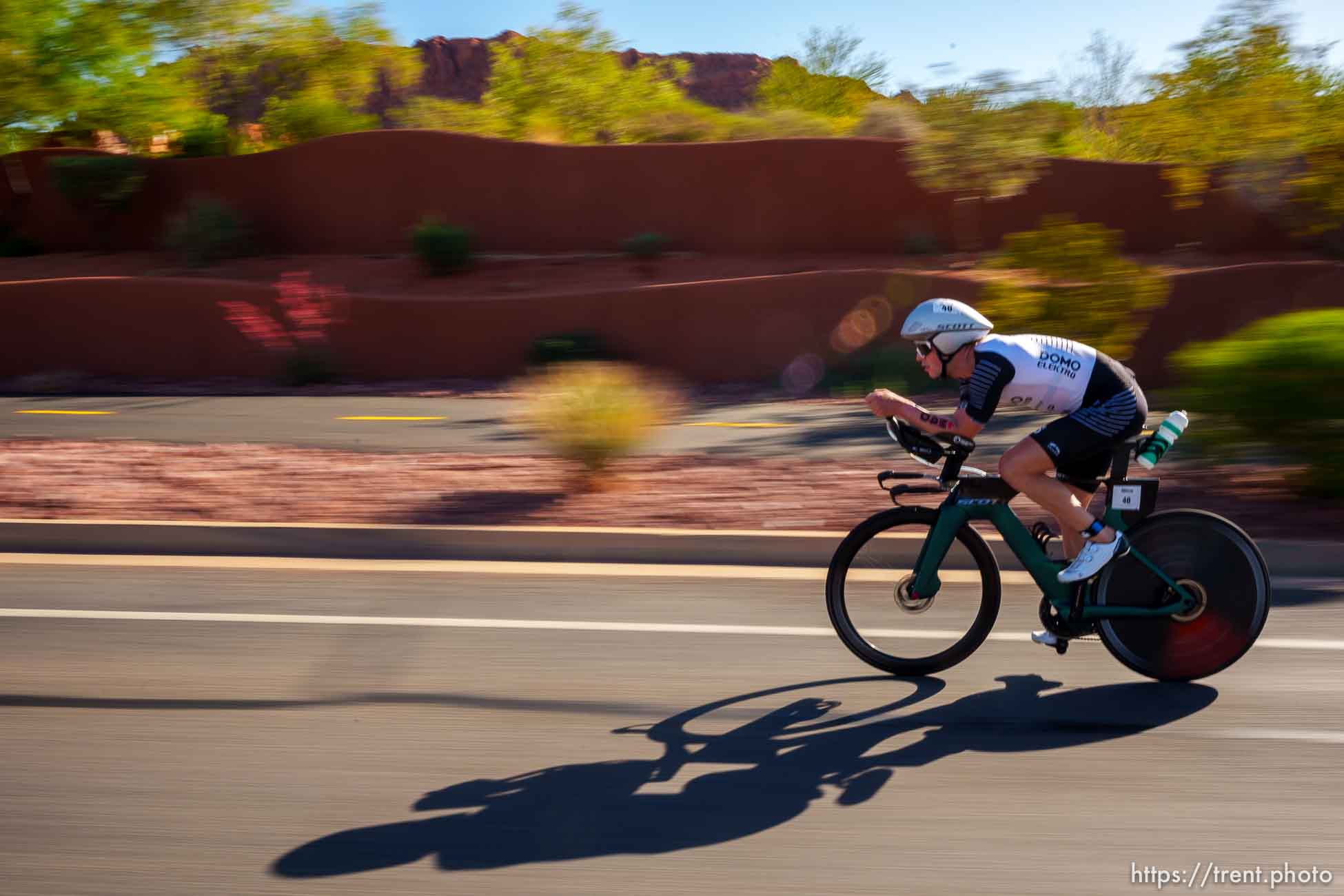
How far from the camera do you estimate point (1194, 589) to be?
5488 mm

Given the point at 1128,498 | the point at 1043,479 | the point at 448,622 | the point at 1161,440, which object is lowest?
the point at 448,622

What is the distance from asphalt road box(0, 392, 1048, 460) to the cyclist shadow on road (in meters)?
6.57

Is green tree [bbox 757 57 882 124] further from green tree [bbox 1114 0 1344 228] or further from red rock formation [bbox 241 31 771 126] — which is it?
red rock formation [bbox 241 31 771 126]

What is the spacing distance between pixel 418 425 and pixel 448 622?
8.97 m

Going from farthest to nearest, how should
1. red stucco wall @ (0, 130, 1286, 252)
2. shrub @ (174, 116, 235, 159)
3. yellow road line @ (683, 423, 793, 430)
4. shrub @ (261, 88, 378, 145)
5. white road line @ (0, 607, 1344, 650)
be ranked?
shrub @ (261, 88, 378, 145) → shrub @ (174, 116, 235, 159) → red stucco wall @ (0, 130, 1286, 252) → yellow road line @ (683, 423, 793, 430) → white road line @ (0, 607, 1344, 650)

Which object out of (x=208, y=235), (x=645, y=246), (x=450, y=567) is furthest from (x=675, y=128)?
(x=450, y=567)

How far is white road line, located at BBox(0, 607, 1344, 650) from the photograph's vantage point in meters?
6.45

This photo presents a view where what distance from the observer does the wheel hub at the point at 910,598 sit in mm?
5715

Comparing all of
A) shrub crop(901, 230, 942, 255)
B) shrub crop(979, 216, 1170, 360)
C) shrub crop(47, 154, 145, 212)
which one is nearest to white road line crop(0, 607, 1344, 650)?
shrub crop(979, 216, 1170, 360)

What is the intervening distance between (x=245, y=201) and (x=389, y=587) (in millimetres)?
26872

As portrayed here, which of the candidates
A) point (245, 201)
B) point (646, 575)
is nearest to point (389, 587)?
point (646, 575)

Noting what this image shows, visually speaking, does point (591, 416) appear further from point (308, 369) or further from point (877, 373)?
point (308, 369)

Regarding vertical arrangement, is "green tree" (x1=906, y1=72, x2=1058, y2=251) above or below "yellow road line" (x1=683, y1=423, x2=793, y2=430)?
above

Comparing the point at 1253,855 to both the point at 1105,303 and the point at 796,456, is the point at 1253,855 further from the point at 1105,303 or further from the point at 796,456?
the point at 1105,303
